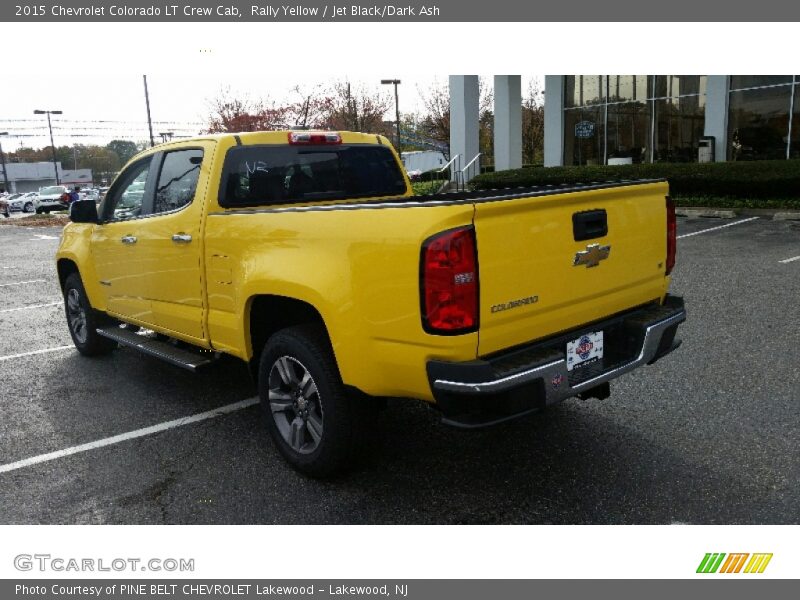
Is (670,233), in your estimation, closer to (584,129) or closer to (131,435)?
(131,435)

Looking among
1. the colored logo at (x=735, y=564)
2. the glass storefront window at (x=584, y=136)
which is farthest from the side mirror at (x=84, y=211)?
the glass storefront window at (x=584, y=136)

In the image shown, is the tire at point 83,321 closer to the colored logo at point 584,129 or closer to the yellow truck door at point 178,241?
the yellow truck door at point 178,241

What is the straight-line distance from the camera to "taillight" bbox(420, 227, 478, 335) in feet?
9.12

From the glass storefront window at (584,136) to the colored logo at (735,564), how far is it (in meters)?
21.4

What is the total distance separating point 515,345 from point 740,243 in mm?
10067

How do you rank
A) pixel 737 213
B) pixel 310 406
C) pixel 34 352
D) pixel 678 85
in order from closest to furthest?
pixel 310 406 < pixel 34 352 < pixel 737 213 < pixel 678 85

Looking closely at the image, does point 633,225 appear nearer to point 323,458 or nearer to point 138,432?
point 323,458

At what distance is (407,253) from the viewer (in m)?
2.84

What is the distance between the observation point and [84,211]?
5.41 meters

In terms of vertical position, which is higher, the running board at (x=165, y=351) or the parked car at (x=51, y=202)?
the running board at (x=165, y=351)

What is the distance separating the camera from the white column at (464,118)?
2280 cm

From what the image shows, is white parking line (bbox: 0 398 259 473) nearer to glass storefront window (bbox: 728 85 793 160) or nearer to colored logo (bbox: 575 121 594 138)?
glass storefront window (bbox: 728 85 793 160)

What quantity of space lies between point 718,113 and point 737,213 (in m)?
5.30

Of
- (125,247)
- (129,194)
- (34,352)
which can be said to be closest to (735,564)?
(125,247)
